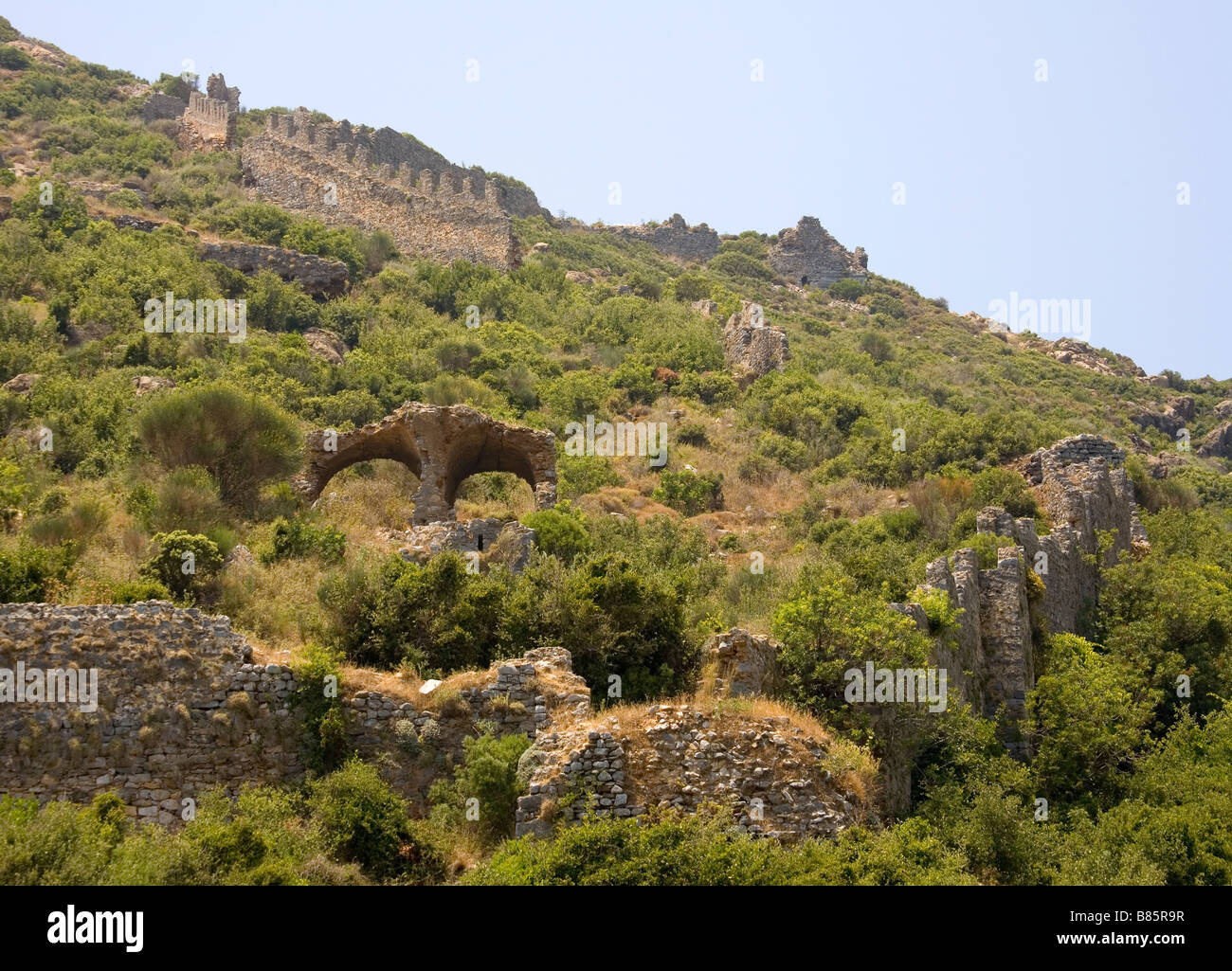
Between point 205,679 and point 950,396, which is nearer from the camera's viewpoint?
point 205,679

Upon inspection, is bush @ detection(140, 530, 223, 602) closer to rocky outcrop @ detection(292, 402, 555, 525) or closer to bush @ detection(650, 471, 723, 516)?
rocky outcrop @ detection(292, 402, 555, 525)

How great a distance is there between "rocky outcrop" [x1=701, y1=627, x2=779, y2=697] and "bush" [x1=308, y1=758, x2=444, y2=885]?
3.52m

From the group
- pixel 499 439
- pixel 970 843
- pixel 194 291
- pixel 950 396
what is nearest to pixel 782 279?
pixel 950 396

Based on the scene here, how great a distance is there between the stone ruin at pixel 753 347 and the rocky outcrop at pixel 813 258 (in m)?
32.8

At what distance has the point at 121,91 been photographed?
71188mm

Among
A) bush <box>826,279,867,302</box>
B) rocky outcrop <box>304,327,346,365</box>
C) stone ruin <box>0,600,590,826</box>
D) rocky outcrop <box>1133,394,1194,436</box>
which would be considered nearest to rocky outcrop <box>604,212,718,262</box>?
bush <box>826,279,867,302</box>

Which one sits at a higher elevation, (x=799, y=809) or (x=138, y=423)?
(x=138, y=423)

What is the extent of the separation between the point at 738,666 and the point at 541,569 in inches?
141

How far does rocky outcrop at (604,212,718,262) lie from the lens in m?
83.6

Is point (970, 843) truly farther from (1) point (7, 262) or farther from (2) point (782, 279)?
(2) point (782, 279)

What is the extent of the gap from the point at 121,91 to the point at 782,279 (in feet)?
115

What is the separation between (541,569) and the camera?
60.2 ft
